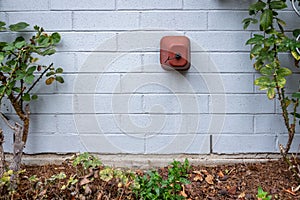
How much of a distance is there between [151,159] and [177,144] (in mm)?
214

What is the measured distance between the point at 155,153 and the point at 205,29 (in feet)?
3.08

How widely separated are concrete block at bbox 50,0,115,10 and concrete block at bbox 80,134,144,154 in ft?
2.92

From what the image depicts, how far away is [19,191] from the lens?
2.48 metres

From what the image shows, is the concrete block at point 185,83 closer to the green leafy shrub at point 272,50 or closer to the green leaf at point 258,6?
the green leafy shrub at point 272,50

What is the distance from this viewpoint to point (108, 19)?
2807mm

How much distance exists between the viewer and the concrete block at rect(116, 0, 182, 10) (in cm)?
278

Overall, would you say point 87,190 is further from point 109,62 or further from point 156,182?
point 109,62

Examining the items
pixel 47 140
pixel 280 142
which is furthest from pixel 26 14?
pixel 280 142

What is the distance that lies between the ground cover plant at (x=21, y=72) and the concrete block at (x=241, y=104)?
1.08 metres

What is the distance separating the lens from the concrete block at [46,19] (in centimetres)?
281

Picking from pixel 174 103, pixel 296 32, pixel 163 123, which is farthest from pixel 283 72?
pixel 163 123

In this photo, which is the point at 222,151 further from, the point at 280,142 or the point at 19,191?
the point at 19,191

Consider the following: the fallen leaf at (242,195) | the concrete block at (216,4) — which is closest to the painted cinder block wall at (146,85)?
the concrete block at (216,4)

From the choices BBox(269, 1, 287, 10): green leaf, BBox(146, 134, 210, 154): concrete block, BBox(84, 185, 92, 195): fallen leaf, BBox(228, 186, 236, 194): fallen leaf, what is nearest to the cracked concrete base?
BBox(146, 134, 210, 154): concrete block
